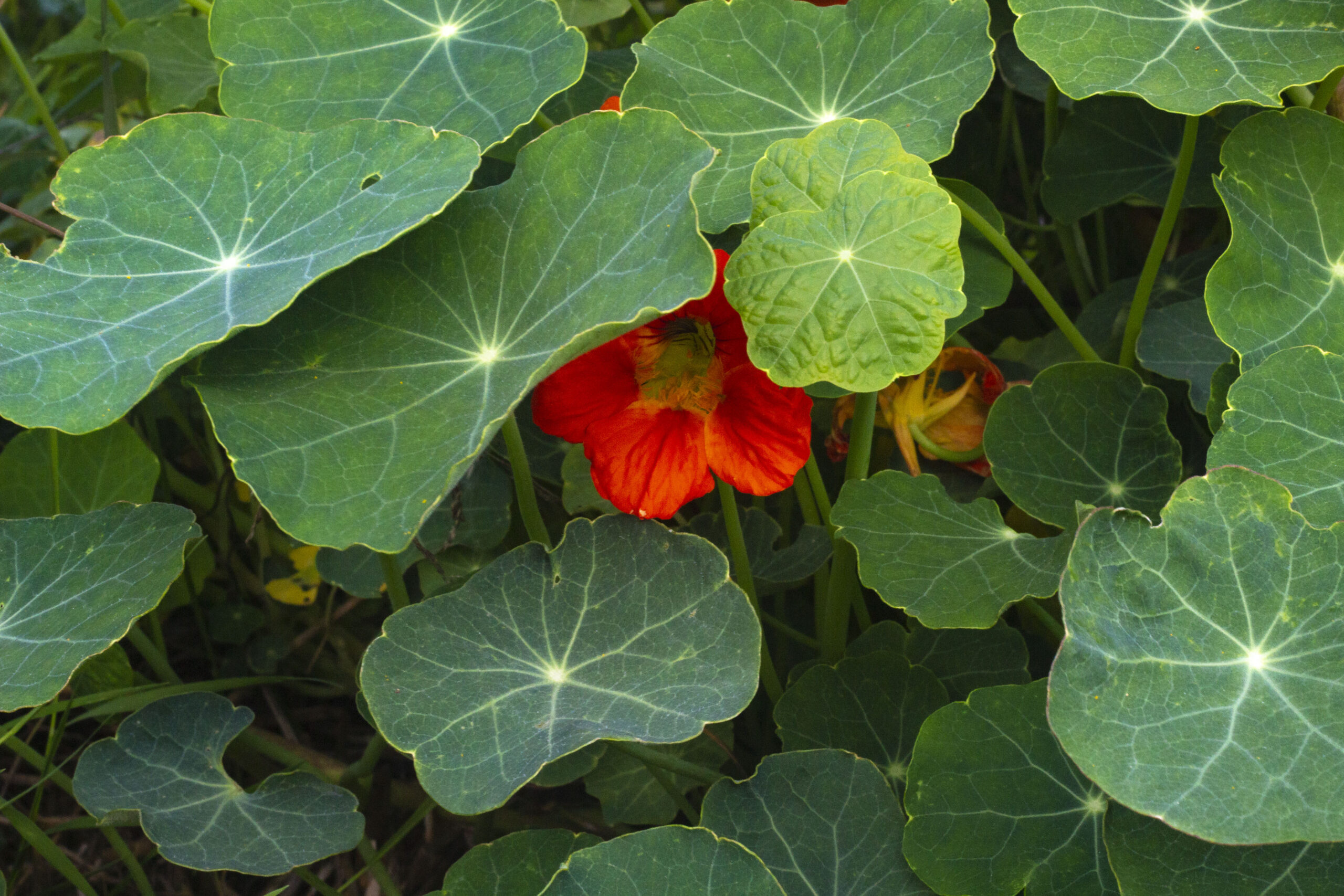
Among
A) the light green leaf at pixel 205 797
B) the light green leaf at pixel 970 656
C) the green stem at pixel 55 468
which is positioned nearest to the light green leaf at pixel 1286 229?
the light green leaf at pixel 970 656

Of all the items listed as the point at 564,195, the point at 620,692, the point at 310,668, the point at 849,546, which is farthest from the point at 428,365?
the point at 310,668

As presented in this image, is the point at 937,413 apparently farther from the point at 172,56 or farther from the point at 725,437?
the point at 172,56

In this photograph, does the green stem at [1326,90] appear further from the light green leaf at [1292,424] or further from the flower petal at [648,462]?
the flower petal at [648,462]

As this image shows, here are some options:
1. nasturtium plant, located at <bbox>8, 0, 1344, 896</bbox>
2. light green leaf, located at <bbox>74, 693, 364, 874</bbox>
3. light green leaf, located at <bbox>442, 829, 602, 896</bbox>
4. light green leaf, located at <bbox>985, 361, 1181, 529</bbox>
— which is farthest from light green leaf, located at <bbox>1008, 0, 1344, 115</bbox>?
light green leaf, located at <bbox>74, 693, 364, 874</bbox>

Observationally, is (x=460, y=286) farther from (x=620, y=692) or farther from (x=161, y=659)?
(x=161, y=659)

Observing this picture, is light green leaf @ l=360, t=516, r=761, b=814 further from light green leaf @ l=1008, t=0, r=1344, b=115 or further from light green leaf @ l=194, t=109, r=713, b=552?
light green leaf @ l=1008, t=0, r=1344, b=115
